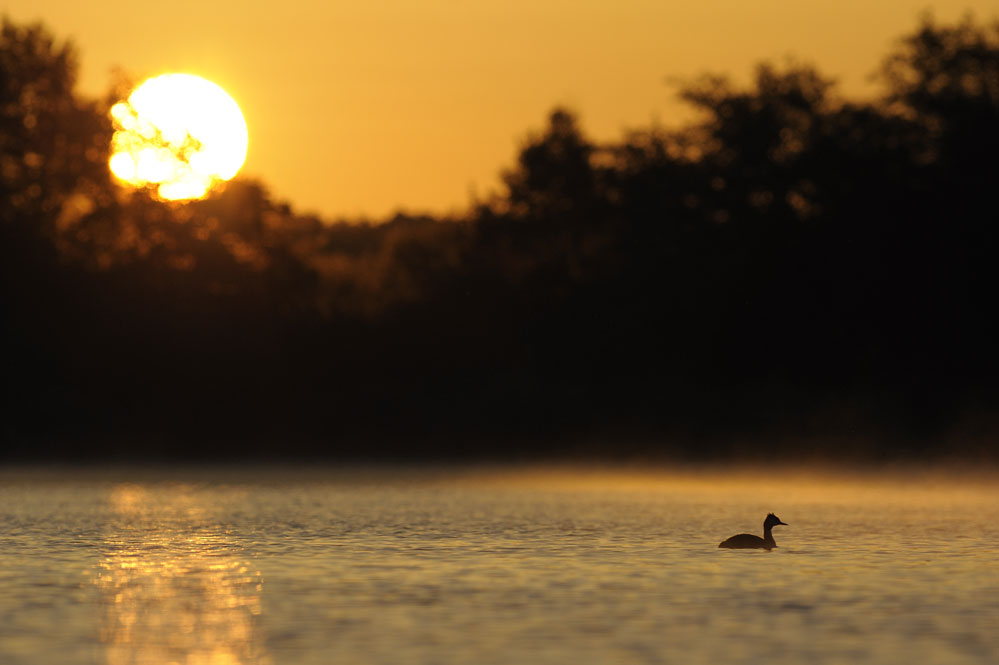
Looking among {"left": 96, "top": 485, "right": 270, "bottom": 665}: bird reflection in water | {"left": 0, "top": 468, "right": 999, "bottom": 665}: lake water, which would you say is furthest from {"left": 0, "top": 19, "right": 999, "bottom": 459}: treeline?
{"left": 96, "top": 485, "right": 270, "bottom": 665}: bird reflection in water

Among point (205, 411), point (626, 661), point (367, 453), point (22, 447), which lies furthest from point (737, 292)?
point (626, 661)

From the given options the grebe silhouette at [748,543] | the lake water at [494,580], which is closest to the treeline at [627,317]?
the lake water at [494,580]

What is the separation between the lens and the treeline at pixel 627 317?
77.9 meters

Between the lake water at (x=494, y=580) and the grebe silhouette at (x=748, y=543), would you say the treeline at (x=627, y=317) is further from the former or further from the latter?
the grebe silhouette at (x=748, y=543)

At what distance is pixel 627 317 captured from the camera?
82.6 meters

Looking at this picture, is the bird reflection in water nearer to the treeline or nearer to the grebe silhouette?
the grebe silhouette

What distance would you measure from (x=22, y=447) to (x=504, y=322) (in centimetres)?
2067

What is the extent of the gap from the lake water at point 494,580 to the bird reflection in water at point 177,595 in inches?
2.5

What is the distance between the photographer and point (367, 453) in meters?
78.3

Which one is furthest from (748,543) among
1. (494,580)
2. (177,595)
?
(177,595)

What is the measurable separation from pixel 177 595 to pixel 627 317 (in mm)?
56214

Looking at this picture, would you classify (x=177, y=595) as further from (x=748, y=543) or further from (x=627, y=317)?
(x=627, y=317)

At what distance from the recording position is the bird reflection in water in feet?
72.6

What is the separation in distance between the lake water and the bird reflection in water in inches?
2.5
